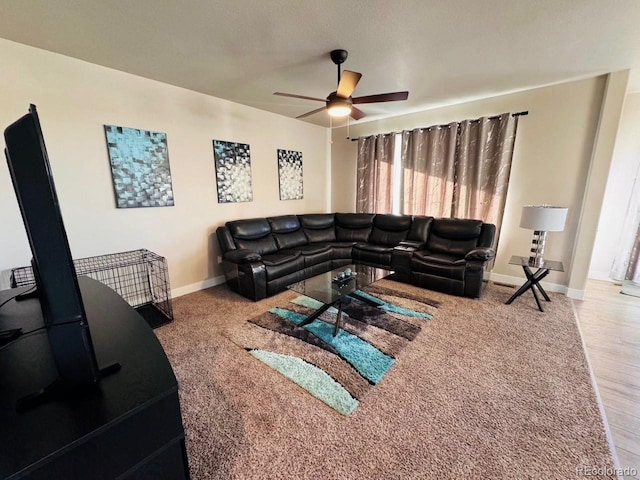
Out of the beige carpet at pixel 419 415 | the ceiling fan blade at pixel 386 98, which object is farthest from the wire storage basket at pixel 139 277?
the ceiling fan blade at pixel 386 98

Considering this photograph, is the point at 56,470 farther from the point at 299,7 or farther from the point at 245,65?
the point at 245,65

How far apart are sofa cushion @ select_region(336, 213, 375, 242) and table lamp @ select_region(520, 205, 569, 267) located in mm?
2239

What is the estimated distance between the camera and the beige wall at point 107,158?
7.57 feet

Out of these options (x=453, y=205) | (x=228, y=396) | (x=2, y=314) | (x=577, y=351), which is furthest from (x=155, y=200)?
(x=577, y=351)

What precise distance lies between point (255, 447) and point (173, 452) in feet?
2.45

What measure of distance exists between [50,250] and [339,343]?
2.01 meters

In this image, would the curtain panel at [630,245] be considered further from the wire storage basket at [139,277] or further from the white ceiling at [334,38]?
the wire storage basket at [139,277]

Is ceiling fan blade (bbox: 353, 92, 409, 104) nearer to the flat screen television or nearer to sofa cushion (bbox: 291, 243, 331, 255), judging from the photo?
sofa cushion (bbox: 291, 243, 331, 255)

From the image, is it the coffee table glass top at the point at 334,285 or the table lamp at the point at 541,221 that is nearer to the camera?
the coffee table glass top at the point at 334,285

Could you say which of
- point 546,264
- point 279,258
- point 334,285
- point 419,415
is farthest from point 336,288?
point 546,264

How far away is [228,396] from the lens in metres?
1.76

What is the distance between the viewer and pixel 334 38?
2.14 metres

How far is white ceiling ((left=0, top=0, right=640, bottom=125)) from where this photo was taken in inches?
70.7

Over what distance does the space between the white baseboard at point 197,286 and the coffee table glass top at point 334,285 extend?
1.52 m
